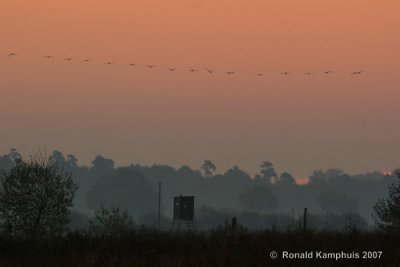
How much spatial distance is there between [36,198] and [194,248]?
23.9 m

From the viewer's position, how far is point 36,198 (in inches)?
1951

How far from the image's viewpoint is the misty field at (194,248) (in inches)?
958

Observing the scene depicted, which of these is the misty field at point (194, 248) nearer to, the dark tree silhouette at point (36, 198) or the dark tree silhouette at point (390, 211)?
the dark tree silhouette at point (36, 198)

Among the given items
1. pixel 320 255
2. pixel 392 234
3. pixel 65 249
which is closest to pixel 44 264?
pixel 65 249

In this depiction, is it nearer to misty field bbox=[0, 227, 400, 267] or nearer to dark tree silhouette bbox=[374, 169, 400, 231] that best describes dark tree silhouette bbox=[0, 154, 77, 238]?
misty field bbox=[0, 227, 400, 267]

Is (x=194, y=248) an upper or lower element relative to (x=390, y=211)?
lower

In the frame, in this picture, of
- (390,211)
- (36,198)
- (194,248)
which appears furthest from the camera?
(390,211)

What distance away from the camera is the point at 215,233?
102 feet

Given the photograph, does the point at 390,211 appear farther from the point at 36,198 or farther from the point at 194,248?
the point at 194,248

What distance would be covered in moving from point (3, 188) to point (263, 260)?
30.7 metres

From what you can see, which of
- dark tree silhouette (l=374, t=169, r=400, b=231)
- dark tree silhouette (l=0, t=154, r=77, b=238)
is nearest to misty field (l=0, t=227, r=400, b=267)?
dark tree silhouette (l=0, t=154, r=77, b=238)

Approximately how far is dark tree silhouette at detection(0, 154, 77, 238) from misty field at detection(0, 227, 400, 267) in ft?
57.9

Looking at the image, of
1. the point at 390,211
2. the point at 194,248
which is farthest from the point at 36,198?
the point at 390,211

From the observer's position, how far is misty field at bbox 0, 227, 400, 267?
79.9ft
